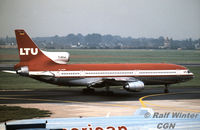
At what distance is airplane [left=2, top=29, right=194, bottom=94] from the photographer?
46.3 meters

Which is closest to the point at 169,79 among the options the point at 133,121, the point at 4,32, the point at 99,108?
the point at 99,108

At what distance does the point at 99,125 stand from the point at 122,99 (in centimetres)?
2848

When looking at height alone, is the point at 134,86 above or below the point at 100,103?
above

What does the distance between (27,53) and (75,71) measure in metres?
6.58

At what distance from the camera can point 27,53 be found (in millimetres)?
46781

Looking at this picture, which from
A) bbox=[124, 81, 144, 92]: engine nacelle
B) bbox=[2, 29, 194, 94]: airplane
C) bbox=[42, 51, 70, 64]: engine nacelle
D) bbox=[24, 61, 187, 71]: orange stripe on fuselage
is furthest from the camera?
bbox=[42, 51, 70, 64]: engine nacelle

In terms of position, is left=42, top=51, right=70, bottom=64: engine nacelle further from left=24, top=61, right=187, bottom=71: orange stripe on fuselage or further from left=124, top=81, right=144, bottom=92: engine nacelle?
left=124, top=81, right=144, bottom=92: engine nacelle

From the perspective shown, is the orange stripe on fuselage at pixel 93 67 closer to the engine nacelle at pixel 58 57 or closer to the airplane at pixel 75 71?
the airplane at pixel 75 71

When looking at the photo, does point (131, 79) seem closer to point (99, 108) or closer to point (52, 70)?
point (52, 70)

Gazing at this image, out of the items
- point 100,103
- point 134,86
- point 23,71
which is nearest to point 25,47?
point 23,71

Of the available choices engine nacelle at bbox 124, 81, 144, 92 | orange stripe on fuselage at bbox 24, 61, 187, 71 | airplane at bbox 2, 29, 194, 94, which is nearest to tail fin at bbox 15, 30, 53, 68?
airplane at bbox 2, 29, 194, 94

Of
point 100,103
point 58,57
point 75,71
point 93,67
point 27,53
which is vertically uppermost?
point 27,53


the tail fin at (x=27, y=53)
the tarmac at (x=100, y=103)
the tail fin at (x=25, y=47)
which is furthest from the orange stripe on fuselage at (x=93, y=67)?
the tarmac at (x=100, y=103)

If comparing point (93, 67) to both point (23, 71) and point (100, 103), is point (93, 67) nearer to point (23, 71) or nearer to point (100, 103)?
point (23, 71)
